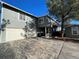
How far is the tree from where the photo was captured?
18091mm

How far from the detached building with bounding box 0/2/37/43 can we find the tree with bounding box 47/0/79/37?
4.83m

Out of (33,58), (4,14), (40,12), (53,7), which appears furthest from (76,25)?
(33,58)

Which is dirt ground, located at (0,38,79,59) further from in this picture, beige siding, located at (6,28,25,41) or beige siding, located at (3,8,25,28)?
beige siding, located at (3,8,25,28)

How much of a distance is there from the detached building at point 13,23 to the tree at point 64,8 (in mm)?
4826

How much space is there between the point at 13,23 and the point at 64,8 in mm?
9095

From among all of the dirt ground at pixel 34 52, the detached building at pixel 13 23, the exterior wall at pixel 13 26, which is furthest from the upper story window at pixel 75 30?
the dirt ground at pixel 34 52

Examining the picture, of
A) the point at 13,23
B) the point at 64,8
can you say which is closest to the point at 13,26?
the point at 13,23

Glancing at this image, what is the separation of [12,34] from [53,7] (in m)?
8.49

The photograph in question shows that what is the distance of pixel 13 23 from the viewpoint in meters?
16.5

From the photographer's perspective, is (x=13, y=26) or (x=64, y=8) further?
(x=64, y=8)

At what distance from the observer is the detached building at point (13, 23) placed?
14413 millimetres

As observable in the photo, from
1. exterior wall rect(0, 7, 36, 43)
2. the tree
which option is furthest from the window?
exterior wall rect(0, 7, 36, 43)

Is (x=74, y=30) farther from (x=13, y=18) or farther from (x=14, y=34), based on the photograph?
(x=13, y=18)

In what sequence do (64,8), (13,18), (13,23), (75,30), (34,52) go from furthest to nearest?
1. (75,30)
2. (64,8)
3. (13,23)
4. (13,18)
5. (34,52)
